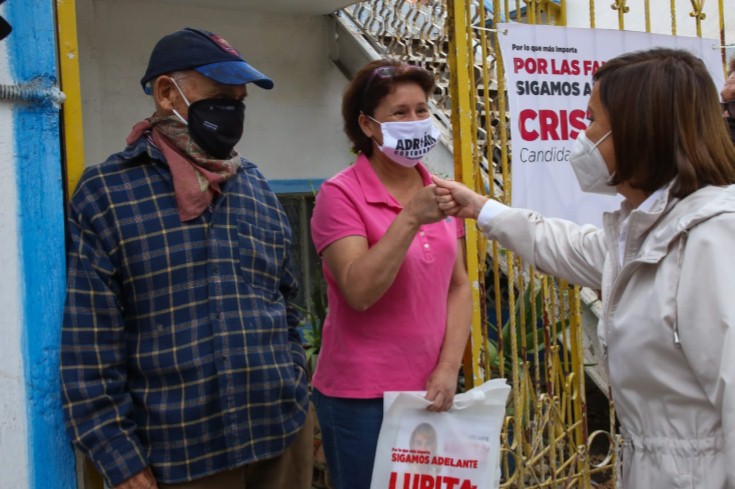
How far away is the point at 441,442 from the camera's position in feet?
8.12

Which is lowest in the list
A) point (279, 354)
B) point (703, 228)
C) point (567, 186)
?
point (279, 354)

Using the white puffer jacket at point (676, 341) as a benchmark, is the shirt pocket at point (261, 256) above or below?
above

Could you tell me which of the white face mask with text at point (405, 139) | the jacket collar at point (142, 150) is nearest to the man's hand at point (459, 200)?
the white face mask with text at point (405, 139)

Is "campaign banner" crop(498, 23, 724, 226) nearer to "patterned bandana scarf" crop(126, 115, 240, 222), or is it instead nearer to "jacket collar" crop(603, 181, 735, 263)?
"jacket collar" crop(603, 181, 735, 263)

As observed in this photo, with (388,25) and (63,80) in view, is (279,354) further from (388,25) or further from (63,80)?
(388,25)

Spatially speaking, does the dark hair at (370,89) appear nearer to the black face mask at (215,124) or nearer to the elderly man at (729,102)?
the black face mask at (215,124)

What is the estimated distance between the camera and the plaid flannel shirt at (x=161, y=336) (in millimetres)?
1907

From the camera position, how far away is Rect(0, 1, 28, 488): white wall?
1.89m

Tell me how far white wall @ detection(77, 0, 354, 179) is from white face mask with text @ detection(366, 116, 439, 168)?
3185 mm

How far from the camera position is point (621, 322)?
1.86m

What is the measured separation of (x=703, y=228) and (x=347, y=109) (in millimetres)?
1323

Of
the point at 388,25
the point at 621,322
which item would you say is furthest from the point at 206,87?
the point at 388,25

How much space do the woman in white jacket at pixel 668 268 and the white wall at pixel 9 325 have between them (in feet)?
4.73

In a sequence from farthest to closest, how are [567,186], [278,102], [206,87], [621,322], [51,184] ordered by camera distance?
1. [278,102]
2. [567,186]
3. [206,87]
4. [51,184]
5. [621,322]
